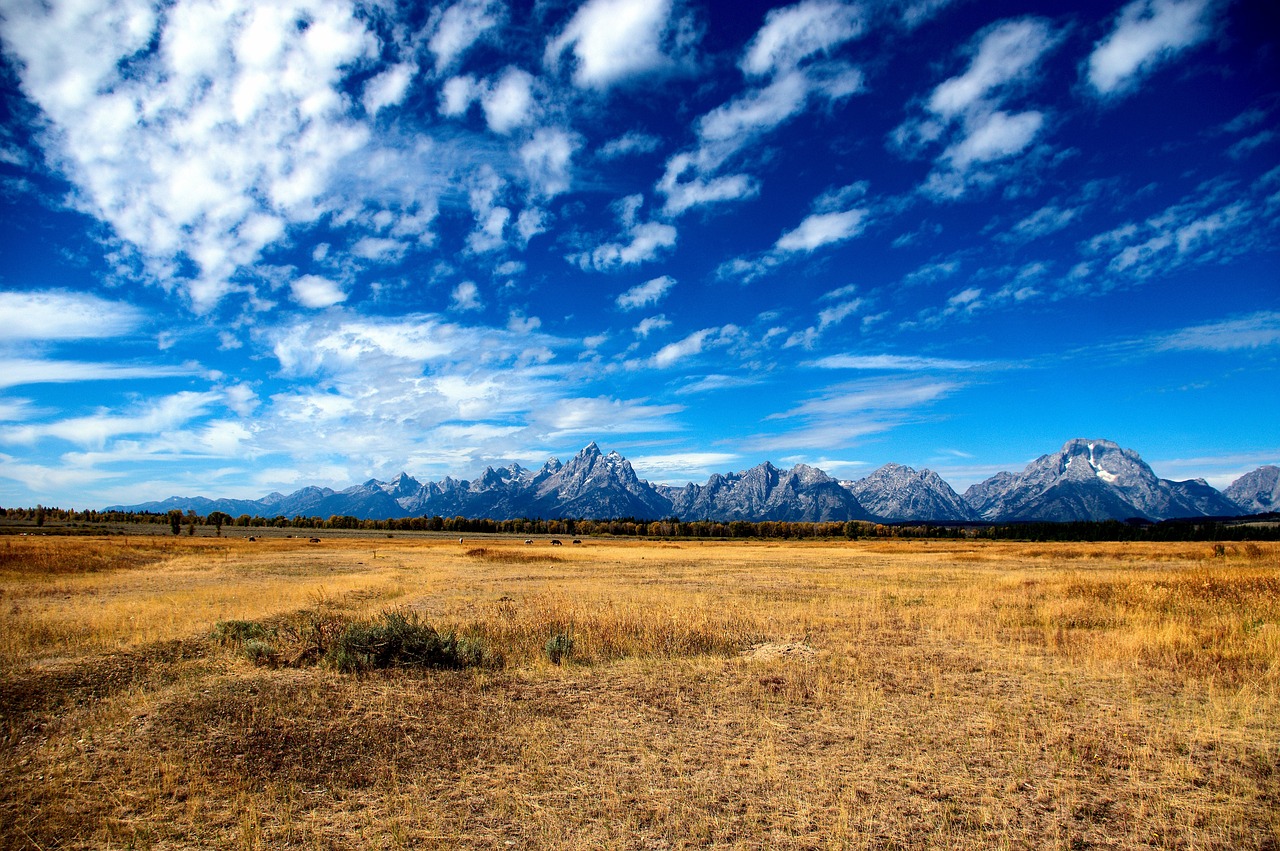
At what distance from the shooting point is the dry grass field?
7070mm

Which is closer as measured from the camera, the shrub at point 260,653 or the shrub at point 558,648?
the shrub at point 260,653

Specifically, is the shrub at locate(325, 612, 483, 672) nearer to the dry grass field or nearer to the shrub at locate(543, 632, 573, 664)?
the dry grass field

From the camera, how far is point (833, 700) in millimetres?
11961

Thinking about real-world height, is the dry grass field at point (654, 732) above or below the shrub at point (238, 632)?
below

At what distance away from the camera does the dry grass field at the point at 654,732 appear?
7070 millimetres

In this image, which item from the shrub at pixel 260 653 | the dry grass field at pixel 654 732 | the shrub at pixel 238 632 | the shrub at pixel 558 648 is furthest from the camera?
the shrub at pixel 238 632

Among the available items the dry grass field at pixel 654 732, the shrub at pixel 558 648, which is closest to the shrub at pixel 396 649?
the dry grass field at pixel 654 732

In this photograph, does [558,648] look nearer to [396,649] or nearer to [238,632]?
[396,649]

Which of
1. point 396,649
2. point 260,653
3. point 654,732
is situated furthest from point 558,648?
point 260,653

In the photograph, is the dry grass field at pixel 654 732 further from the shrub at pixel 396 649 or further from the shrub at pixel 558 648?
the shrub at pixel 396 649

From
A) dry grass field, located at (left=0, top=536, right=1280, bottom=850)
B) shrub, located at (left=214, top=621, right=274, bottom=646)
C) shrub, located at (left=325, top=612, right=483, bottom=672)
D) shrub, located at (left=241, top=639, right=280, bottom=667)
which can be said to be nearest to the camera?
dry grass field, located at (left=0, top=536, right=1280, bottom=850)

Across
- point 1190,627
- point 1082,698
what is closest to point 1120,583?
point 1190,627

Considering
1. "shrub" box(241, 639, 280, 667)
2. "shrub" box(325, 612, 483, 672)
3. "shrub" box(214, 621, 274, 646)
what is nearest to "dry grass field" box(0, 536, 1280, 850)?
"shrub" box(241, 639, 280, 667)

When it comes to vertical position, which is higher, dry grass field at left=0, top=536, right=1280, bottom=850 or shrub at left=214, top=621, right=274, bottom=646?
shrub at left=214, top=621, right=274, bottom=646
